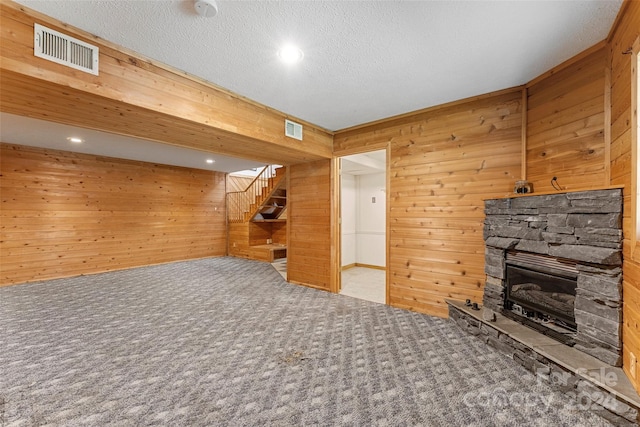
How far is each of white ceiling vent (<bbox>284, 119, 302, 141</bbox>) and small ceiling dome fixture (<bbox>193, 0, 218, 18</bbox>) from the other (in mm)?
1885

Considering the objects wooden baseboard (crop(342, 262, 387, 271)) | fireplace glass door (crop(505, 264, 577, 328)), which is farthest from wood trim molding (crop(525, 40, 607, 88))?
wooden baseboard (crop(342, 262, 387, 271))

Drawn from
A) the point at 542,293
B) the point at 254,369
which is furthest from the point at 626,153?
the point at 254,369

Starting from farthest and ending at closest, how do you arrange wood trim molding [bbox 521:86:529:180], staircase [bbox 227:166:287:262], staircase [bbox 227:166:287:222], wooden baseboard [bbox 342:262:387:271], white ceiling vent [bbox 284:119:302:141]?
staircase [bbox 227:166:287:262] → staircase [bbox 227:166:287:222] → wooden baseboard [bbox 342:262:387:271] → white ceiling vent [bbox 284:119:302:141] → wood trim molding [bbox 521:86:529:180]

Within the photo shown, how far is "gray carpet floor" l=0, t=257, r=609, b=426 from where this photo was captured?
1.74m

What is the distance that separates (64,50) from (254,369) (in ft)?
9.08

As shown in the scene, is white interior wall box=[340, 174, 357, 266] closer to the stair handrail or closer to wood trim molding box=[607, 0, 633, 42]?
the stair handrail

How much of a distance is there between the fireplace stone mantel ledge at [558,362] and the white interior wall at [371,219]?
11.9 feet

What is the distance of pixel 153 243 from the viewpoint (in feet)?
23.0

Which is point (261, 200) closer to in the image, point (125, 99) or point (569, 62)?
point (125, 99)

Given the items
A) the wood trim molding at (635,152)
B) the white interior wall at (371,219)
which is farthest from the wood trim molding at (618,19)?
the white interior wall at (371,219)

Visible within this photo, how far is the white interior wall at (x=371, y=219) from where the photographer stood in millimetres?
6438

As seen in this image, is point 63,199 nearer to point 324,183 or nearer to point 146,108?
point 146,108

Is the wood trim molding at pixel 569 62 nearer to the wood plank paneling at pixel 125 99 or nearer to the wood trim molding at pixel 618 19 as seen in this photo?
the wood trim molding at pixel 618 19

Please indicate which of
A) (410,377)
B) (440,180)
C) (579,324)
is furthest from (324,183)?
(579,324)
